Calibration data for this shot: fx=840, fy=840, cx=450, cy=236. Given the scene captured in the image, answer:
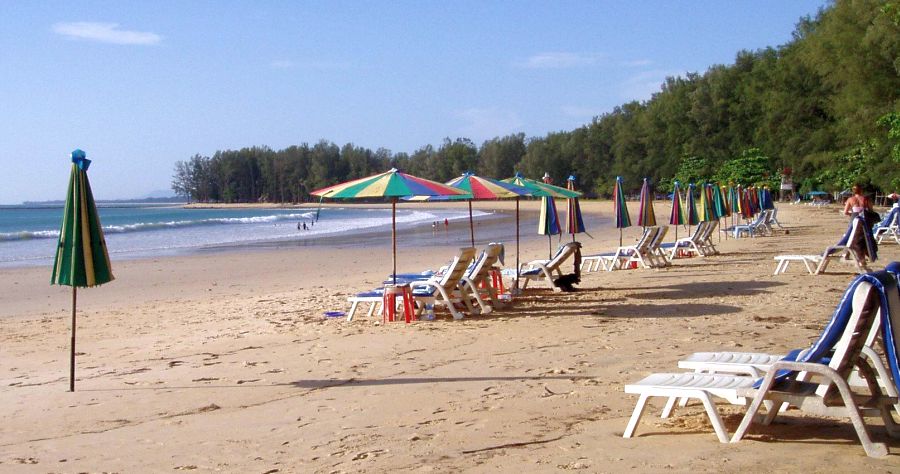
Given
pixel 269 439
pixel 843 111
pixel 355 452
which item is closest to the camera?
pixel 355 452

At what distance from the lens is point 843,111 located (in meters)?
35.3

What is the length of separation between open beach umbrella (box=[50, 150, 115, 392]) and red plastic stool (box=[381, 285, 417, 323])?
3.33 meters

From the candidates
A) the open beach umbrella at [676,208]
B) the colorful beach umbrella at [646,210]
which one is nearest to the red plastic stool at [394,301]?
the colorful beach umbrella at [646,210]

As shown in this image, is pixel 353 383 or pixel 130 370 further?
pixel 130 370

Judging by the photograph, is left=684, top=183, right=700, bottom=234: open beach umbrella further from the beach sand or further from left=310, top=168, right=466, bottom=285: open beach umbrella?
left=310, top=168, right=466, bottom=285: open beach umbrella

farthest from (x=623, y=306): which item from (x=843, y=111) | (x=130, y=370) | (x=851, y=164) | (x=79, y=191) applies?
(x=851, y=164)

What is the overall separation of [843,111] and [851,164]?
4059 mm

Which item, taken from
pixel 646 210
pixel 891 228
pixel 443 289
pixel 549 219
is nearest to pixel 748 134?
pixel 891 228

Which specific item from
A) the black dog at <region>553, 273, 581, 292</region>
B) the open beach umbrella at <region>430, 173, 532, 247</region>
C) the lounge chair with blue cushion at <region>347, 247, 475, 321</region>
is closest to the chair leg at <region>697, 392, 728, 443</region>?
the lounge chair with blue cushion at <region>347, 247, 475, 321</region>

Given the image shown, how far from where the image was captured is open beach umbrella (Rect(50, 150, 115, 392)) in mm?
5816

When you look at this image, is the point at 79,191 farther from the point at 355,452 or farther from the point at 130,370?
the point at 355,452

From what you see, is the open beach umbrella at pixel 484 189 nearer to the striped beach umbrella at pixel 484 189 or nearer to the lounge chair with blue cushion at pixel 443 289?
the striped beach umbrella at pixel 484 189

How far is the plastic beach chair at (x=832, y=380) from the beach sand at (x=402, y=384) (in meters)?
0.19

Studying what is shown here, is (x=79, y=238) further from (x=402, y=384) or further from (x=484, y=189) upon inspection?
(x=484, y=189)
